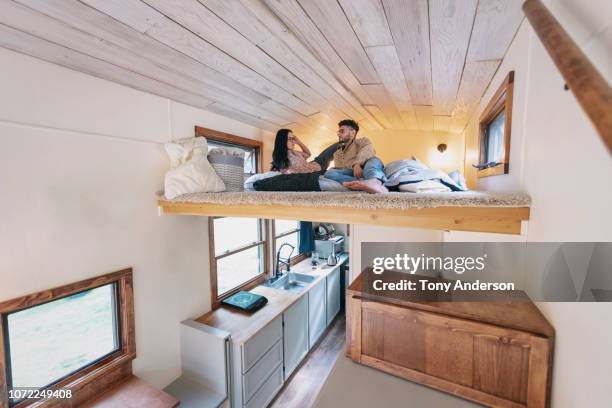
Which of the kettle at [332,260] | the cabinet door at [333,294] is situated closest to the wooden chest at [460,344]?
the cabinet door at [333,294]

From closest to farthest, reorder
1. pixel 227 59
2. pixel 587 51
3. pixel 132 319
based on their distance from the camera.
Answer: pixel 587 51 → pixel 227 59 → pixel 132 319

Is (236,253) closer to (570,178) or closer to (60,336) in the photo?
(60,336)

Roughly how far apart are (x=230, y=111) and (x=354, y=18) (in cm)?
133

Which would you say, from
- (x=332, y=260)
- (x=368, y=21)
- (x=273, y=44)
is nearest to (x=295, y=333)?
(x=332, y=260)

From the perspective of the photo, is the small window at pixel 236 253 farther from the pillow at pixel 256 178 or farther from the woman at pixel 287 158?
the woman at pixel 287 158

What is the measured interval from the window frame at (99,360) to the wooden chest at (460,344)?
1.39m

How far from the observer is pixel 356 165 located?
1.40 meters

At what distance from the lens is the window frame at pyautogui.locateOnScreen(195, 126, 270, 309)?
2.06 meters

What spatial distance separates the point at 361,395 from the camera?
101cm

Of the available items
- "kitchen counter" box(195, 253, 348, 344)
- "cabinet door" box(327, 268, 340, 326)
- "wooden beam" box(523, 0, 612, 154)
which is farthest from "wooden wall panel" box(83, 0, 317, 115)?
"cabinet door" box(327, 268, 340, 326)

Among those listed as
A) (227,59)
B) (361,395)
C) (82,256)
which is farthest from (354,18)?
(82,256)

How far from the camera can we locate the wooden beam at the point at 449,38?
86 centimetres

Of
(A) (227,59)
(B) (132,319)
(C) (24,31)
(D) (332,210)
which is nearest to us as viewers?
(C) (24,31)

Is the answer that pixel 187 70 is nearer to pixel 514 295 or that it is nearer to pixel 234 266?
pixel 234 266
